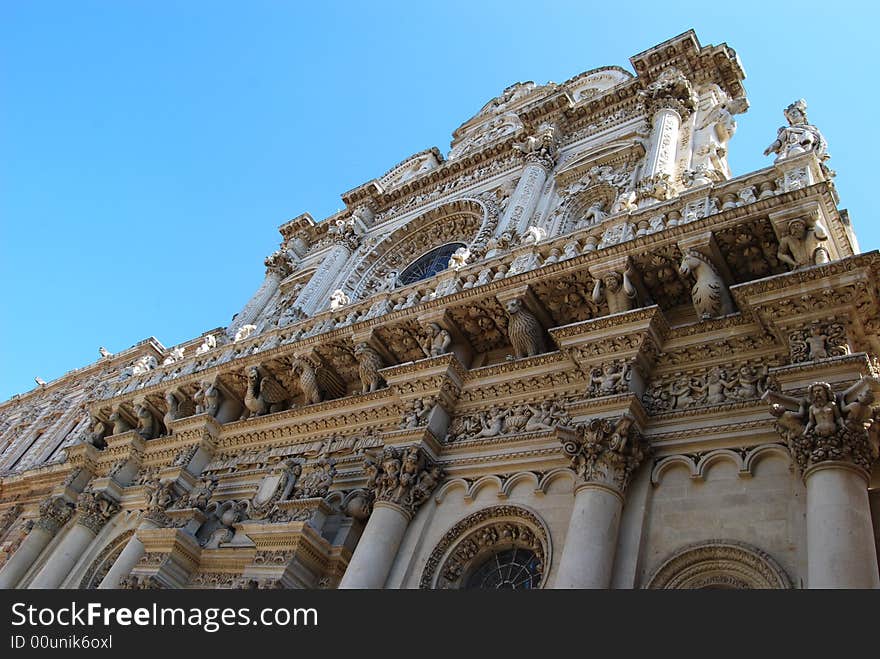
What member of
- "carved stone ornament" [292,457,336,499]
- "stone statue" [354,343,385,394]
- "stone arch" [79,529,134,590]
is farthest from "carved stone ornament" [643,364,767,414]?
"stone arch" [79,529,134,590]

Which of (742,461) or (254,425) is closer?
(742,461)

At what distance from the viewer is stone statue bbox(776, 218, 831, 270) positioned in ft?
27.3

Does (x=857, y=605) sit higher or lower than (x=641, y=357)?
lower

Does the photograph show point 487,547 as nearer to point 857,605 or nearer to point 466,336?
point 466,336

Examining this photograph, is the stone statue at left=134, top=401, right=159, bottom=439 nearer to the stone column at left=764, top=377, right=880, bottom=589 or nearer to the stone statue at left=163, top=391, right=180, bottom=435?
the stone statue at left=163, top=391, right=180, bottom=435

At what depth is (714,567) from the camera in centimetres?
727

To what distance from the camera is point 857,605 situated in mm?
5410

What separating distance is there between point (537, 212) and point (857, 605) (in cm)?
1235

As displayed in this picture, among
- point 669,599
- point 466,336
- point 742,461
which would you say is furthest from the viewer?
point 466,336

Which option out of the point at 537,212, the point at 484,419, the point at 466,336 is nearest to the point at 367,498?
the point at 484,419

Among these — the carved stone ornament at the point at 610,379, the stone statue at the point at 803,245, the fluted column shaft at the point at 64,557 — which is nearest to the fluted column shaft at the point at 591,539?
the carved stone ornament at the point at 610,379

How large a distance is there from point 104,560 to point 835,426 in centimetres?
1305

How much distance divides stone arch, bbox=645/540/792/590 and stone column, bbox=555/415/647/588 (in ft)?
1.89

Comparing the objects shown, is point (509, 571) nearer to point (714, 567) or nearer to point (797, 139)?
point (714, 567)
